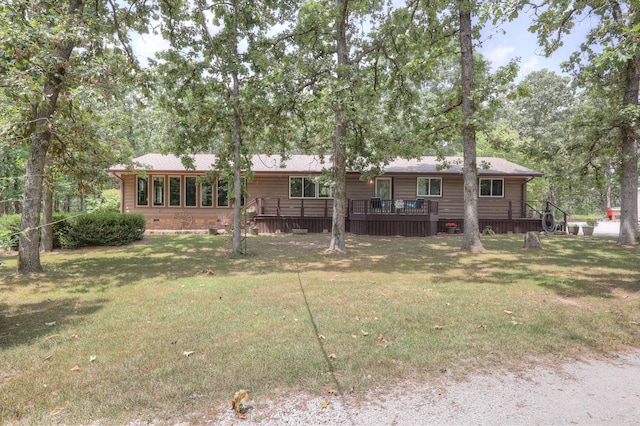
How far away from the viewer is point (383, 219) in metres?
16.5

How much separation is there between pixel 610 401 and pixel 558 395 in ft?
1.20

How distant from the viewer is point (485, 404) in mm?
2727

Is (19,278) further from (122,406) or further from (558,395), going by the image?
(558,395)

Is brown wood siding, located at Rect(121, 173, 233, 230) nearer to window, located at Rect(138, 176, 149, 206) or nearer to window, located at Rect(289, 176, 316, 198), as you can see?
window, located at Rect(138, 176, 149, 206)

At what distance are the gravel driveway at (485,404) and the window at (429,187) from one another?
16.7 metres

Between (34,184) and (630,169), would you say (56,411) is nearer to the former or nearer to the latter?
(34,184)

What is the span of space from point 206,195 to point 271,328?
52.6 feet

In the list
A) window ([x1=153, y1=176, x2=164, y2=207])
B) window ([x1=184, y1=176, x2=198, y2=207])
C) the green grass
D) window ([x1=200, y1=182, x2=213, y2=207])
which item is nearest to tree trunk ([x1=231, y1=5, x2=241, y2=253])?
the green grass

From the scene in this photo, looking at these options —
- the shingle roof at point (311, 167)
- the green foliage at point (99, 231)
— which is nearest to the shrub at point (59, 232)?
the green foliage at point (99, 231)

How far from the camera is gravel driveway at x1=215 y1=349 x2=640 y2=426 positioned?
99.1 inches

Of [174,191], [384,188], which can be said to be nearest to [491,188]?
[384,188]

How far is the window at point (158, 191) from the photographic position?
61.9 feet

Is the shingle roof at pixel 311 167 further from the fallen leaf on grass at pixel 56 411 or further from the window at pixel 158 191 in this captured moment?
the fallen leaf on grass at pixel 56 411

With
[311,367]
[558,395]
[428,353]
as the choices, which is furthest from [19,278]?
[558,395]
